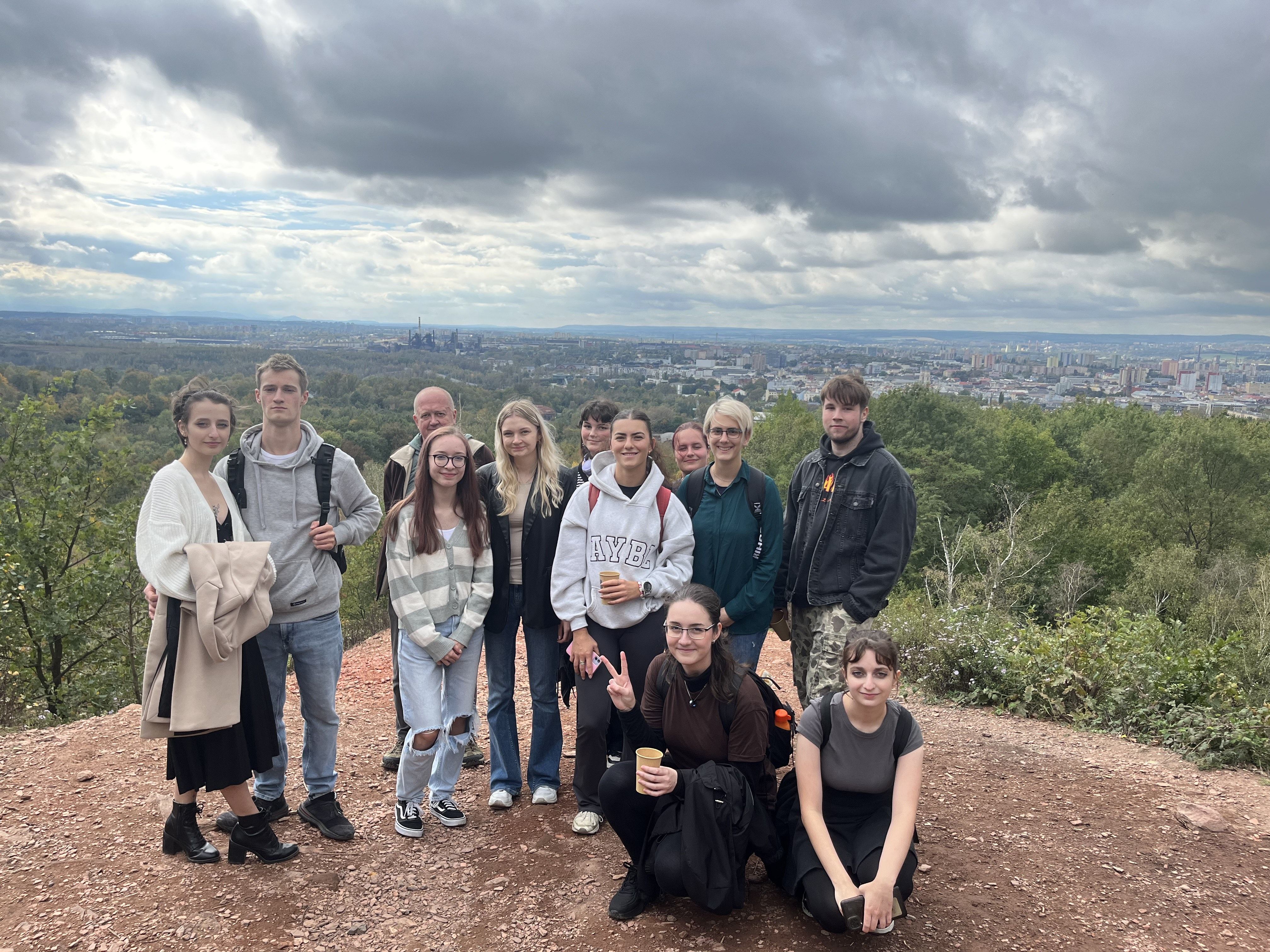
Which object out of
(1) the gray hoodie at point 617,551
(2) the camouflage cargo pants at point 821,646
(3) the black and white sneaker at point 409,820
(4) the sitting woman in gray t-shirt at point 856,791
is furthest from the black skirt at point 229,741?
(2) the camouflage cargo pants at point 821,646

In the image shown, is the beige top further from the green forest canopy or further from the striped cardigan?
the green forest canopy

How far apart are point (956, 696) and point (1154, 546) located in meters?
27.5

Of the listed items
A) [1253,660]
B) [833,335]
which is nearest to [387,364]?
[1253,660]

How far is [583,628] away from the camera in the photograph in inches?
162

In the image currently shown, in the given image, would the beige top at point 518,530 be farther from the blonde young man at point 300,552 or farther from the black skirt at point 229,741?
the black skirt at point 229,741

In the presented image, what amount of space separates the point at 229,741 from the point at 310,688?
50 centimetres

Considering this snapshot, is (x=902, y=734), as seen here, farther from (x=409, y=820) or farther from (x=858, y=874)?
(x=409, y=820)

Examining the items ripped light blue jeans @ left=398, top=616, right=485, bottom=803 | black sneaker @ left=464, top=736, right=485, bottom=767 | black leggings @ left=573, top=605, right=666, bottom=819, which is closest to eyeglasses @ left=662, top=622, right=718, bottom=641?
black leggings @ left=573, top=605, right=666, bottom=819

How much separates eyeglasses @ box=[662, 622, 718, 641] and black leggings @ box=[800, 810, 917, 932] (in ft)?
3.45

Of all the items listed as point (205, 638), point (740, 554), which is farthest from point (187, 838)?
point (740, 554)

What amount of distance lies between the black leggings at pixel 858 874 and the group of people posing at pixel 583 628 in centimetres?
1

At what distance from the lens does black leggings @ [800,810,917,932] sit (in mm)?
3123

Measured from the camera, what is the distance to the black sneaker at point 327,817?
13.6 feet

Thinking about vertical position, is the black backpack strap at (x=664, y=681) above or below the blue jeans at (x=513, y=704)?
above
